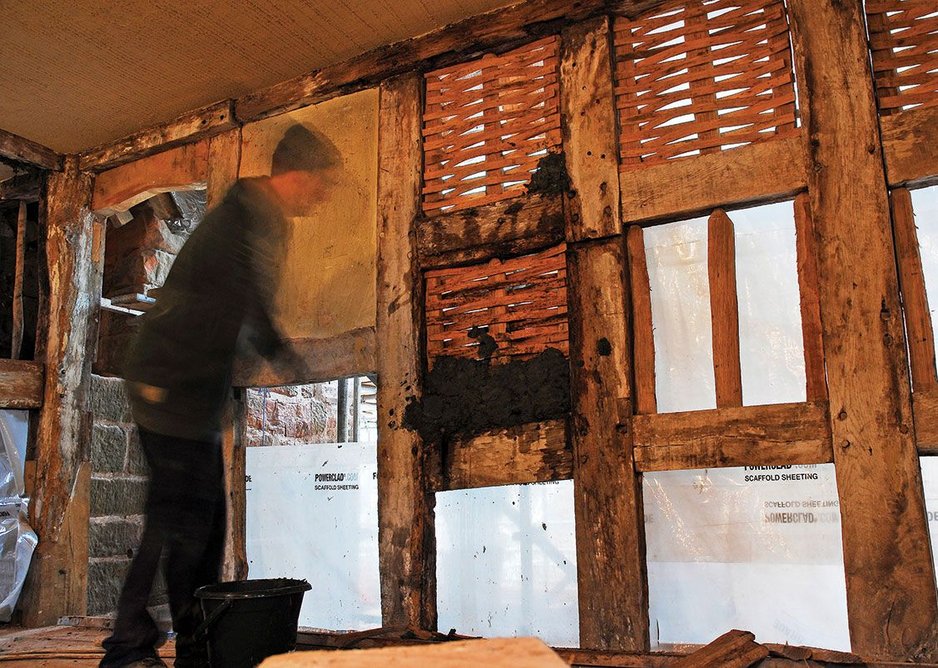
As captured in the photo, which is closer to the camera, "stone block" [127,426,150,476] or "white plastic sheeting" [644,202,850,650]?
"white plastic sheeting" [644,202,850,650]

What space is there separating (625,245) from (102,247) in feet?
9.99

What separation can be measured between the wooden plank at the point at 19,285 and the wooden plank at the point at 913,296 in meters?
4.35

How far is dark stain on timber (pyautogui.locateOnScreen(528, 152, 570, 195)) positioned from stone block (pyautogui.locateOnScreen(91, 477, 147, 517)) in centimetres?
269

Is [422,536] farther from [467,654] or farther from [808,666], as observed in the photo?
[467,654]

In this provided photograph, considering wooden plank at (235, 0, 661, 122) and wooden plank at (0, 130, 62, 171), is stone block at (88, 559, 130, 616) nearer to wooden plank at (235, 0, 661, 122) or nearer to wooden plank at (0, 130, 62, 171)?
wooden plank at (0, 130, 62, 171)

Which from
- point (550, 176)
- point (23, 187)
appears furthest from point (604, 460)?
point (23, 187)

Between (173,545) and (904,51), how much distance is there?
2.84 meters

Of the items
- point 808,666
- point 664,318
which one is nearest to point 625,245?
point 664,318

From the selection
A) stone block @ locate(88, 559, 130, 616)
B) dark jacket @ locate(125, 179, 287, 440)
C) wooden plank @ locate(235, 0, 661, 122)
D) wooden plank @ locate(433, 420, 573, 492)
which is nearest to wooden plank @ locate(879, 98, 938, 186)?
wooden plank @ locate(235, 0, 661, 122)

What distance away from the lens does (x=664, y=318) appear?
2754 mm

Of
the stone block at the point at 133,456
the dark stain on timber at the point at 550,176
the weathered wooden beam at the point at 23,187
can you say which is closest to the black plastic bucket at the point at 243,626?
the dark stain on timber at the point at 550,176

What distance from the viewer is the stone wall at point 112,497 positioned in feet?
12.9

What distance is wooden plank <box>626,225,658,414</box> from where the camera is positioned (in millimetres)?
2535

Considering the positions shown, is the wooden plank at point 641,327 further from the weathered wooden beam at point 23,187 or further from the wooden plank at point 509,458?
the weathered wooden beam at point 23,187
